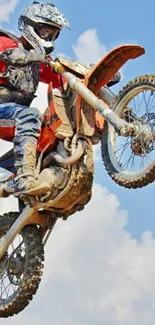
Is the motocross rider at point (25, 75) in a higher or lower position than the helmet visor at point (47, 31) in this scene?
lower

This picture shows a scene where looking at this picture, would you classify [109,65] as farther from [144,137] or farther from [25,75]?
[25,75]

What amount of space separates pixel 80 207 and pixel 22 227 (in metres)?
0.87

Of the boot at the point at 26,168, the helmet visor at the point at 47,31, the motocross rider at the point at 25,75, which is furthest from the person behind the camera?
the helmet visor at the point at 47,31

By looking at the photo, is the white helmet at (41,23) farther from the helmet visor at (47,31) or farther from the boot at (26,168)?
the boot at (26,168)

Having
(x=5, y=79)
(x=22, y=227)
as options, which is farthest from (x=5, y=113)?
(x=22, y=227)

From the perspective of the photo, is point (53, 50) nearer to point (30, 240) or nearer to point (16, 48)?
point (16, 48)

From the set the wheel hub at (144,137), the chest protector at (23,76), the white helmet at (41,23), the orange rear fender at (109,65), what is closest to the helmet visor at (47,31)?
the white helmet at (41,23)

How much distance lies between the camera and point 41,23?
13.2 meters

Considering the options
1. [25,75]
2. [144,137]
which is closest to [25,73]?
[25,75]

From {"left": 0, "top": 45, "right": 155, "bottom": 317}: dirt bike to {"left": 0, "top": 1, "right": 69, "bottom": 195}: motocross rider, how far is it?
213 mm

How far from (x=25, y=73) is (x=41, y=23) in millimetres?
710

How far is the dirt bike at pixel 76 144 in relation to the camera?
1183 cm

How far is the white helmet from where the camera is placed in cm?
1307

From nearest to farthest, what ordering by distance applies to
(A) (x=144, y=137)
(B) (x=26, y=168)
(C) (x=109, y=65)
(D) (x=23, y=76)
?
(A) (x=144, y=137) < (C) (x=109, y=65) < (B) (x=26, y=168) < (D) (x=23, y=76)
